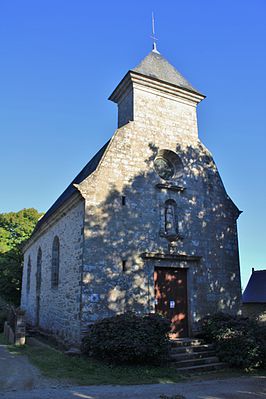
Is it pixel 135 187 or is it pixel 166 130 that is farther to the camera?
pixel 166 130

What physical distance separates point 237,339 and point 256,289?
13599 mm

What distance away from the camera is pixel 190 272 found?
11578mm

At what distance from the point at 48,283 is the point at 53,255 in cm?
153

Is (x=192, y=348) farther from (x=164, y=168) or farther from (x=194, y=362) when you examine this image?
(x=164, y=168)

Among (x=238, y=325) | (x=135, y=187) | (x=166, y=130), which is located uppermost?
(x=166, y=130)

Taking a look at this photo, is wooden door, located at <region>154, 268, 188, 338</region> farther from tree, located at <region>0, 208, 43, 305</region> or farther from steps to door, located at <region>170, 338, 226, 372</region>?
tree, located at <region>0, 208, 43, 305</region>

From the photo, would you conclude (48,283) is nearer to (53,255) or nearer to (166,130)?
(53,255)

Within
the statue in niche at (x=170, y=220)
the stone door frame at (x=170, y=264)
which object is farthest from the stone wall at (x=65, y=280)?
the statue in niche at (x=170, y=220)

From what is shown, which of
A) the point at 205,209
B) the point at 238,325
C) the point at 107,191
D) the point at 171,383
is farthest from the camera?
the point at 205,209

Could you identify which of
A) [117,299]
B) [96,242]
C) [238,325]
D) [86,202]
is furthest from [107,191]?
[238,325]

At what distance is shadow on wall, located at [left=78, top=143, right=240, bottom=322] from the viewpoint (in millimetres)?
10148

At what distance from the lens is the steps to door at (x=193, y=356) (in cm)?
871

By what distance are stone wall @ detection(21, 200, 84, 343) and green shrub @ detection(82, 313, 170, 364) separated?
3.38ft

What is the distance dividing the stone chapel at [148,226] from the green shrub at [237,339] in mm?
1076
